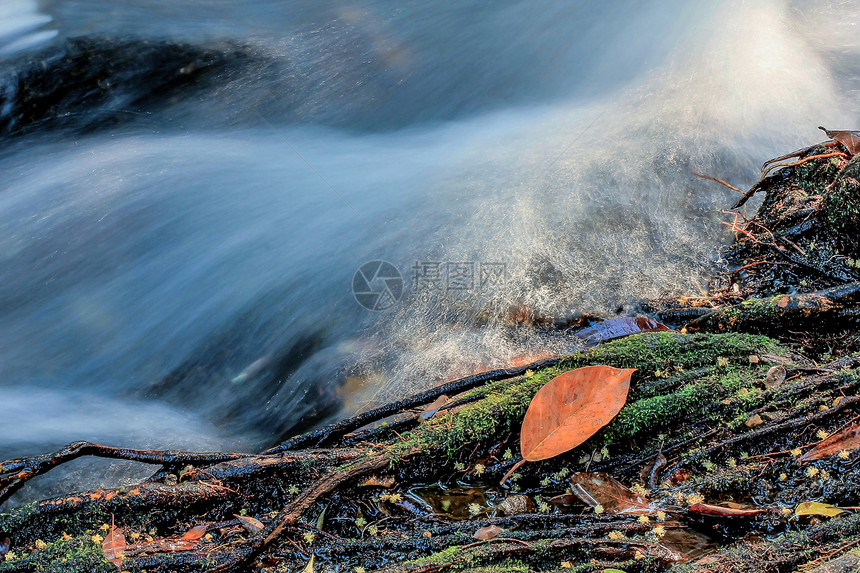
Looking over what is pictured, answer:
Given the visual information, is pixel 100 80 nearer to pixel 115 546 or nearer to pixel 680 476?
pixel 115 546

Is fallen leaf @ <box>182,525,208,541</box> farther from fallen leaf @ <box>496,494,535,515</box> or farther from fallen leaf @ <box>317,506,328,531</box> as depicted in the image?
fallen leaf @ <box>496,494,535,515</box>

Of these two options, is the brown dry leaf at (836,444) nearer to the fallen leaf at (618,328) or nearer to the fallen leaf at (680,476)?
the fallen leaf at (680,476)

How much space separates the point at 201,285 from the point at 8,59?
9.72 ft

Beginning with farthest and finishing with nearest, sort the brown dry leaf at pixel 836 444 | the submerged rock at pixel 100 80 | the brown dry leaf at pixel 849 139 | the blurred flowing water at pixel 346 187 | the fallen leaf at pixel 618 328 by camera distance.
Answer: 1. the submerged rock at pixel 100 80
2. the blurred flowing water at pixel 346 187
3. the fallen leaf at pixel 618 328
4. the brown dry leaf at pixel 849 139
5. the brown dry leaf at pixel 836 444

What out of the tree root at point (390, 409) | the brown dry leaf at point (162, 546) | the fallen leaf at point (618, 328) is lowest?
the fallen leaf at point (618, 328)

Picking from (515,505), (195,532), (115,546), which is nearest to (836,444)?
(515,505)

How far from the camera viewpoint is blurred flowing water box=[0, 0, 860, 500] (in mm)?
2969

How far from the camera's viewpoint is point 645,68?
4590 mm

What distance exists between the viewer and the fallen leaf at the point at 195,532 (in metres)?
1.72

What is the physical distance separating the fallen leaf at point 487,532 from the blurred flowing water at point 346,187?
3.54 ft

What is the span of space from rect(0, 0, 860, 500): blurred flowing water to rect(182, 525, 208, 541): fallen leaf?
2.73 feet

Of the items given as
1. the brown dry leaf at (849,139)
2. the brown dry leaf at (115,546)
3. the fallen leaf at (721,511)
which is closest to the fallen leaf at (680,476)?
the fallen leaf at (721,511)

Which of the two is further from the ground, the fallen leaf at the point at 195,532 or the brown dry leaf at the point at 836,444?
the fallen leaf at the point at 195,532

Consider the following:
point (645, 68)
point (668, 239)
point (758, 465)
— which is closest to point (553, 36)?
point (645, 68)
